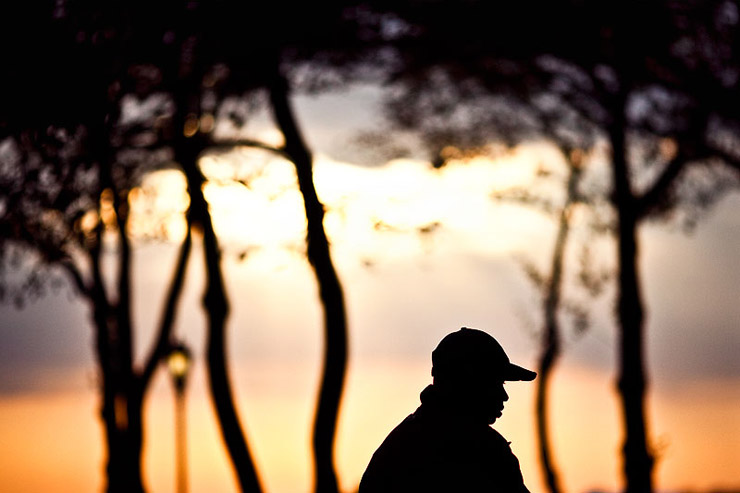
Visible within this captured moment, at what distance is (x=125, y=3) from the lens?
15.0 meters

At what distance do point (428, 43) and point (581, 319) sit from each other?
12.1 metres

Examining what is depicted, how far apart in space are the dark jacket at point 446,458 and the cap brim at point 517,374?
242 mm

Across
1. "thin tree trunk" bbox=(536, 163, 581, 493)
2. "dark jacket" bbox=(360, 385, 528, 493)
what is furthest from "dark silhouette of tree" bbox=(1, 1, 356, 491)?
"thin tree trunk" bbox=(536, 163, 581, 493)

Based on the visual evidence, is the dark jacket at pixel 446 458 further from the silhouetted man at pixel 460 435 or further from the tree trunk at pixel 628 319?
the tree trunk at pixel 628 319

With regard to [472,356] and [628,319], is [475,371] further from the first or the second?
[628,319]

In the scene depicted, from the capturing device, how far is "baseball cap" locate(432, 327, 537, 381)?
6258 millimetres

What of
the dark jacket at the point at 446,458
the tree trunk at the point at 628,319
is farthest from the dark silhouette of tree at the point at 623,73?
the dark jacket at the point at 446,458

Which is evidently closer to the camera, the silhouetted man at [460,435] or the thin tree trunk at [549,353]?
the silhouetted man at [460,435]

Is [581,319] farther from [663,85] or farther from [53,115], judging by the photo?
[53,115]

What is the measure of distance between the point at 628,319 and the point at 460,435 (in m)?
19.9

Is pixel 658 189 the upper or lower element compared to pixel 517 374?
upper

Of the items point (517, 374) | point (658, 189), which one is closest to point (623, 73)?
point (658, 189)

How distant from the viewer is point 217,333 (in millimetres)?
20531

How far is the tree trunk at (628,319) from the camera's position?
2506 centimetres
